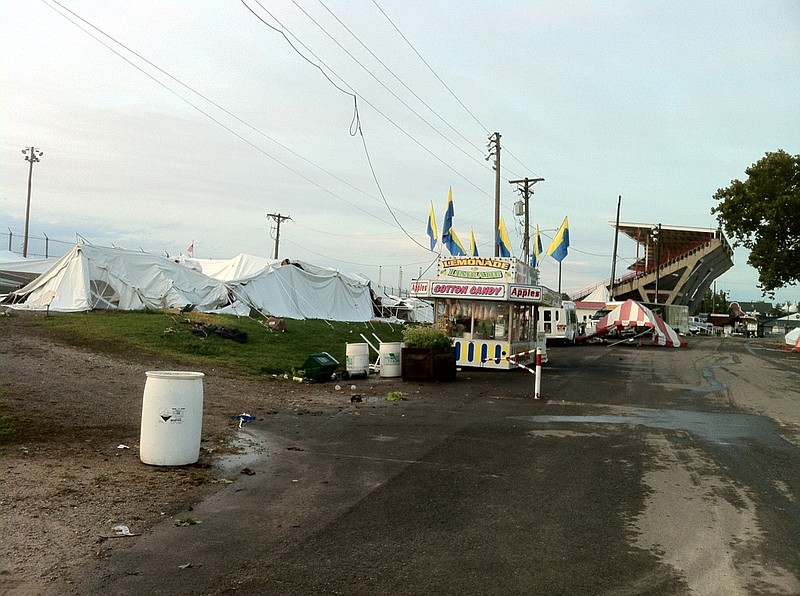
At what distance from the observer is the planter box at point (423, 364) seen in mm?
18562

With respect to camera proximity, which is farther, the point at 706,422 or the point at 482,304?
the point at 482,304

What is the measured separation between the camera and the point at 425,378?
61.0 feet

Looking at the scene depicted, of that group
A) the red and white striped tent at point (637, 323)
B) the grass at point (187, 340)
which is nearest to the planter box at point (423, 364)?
the grass at point (187, 340)

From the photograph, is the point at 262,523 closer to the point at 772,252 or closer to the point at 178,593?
the point at 178,593

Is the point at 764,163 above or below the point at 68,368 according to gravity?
above

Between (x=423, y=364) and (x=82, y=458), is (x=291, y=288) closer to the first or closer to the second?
(x=423, y=364)

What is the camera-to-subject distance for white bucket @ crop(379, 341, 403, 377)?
19.2 meters

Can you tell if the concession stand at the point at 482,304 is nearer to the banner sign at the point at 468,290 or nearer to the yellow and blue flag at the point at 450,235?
the banner sign at the point at 468,290

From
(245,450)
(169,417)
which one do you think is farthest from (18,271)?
(169,417)

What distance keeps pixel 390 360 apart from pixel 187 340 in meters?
6.10

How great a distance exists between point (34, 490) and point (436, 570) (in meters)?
3.90

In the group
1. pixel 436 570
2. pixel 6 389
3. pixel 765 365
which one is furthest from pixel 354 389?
pixel 765 365

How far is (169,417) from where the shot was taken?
25.2 ft

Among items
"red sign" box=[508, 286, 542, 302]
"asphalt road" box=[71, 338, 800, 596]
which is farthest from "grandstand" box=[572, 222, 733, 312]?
"asphalt road" box=[71, 338, 800, 596]
